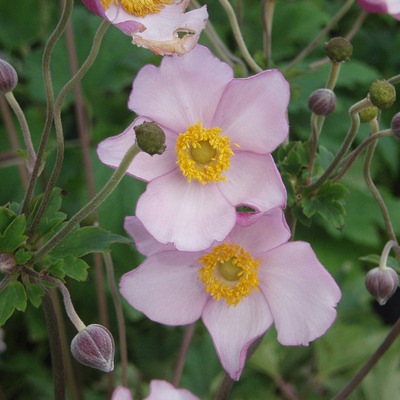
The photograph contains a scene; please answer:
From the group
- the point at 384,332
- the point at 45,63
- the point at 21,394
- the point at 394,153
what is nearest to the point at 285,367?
the point at 384,332

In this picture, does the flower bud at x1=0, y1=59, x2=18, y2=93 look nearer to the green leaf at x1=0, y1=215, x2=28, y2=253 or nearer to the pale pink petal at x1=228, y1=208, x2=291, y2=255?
the green leaf at x1=0, y1=215, x2=28, y2=253

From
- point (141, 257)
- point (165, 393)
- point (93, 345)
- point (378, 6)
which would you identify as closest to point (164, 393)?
point (165, 393)

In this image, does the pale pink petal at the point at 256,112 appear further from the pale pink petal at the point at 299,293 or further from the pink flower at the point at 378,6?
the pink flower at the point at 378,6

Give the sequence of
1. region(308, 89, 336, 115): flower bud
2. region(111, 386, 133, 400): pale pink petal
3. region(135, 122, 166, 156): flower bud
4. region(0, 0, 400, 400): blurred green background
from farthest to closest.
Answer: region(0, 0, 400, 400): blurred green background
region(308, 89, 336, 115): flower bud
region(111, 386, 133, 400): pale pink petal
region(135, 122, 166, 156): flower bud

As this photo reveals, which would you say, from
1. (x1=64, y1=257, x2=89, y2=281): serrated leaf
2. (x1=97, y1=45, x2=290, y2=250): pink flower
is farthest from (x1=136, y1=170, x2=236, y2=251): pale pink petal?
(x1=64, y1=257, x2=89, y2=281): serrated leaf

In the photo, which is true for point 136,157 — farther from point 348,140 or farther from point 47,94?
point 348,140

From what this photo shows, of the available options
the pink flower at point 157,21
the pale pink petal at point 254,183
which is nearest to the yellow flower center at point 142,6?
the pink flower at point 157,21
